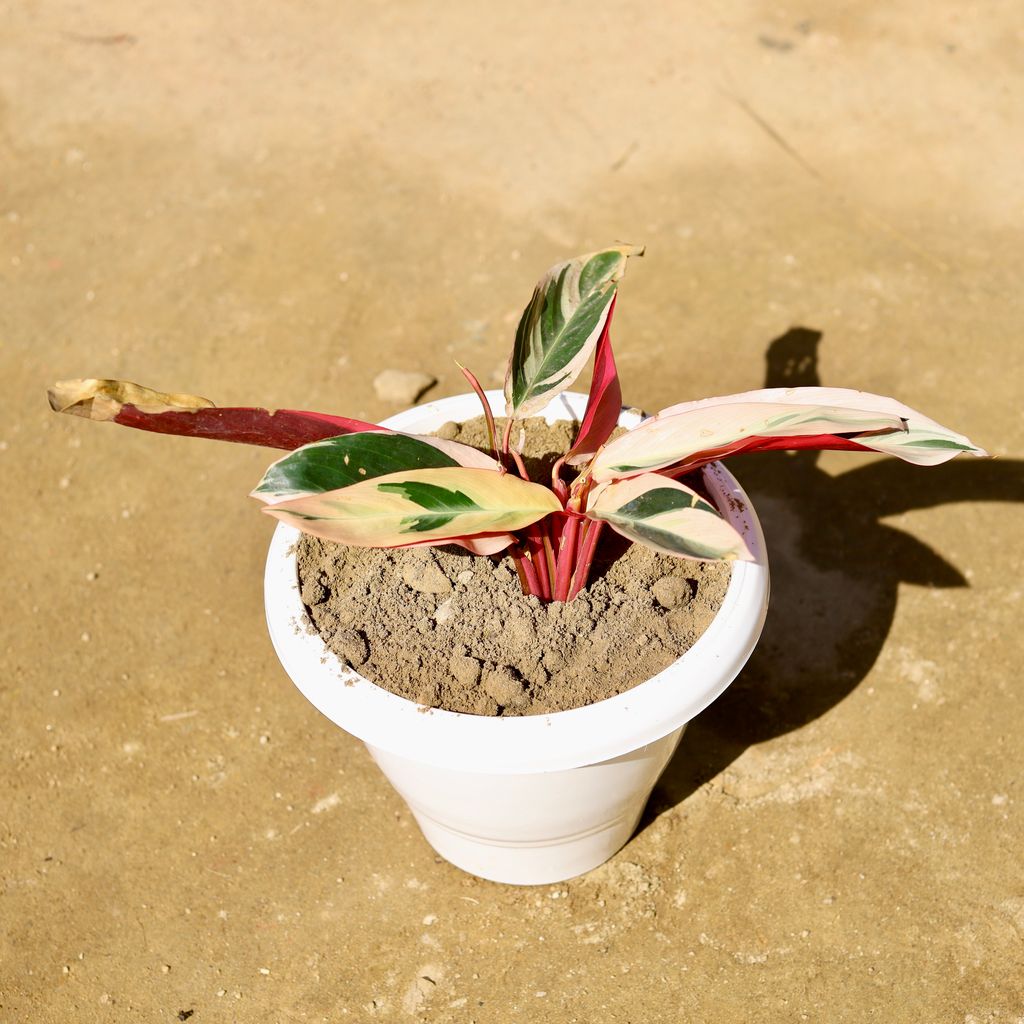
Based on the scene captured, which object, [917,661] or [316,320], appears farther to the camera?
[316,320]

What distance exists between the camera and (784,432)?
3.95ft

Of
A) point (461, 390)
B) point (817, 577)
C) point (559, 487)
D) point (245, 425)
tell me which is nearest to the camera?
point (245, 425)

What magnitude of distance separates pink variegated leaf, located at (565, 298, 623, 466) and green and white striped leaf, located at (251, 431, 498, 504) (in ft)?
0.50

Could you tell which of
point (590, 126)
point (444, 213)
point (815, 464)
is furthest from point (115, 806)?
point (590, 126)

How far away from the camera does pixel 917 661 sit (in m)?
2.15

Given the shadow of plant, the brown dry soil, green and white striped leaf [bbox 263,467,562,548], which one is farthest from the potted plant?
the shadow of plant

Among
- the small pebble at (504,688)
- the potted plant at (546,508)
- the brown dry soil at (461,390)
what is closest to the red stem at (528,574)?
the potted plant at (546,508)

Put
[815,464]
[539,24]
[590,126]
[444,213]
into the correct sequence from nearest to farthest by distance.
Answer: [815,464] → [444,213] → [590,126] → [539,24]

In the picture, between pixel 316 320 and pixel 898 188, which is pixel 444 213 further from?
pixel 898 188

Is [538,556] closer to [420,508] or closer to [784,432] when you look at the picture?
[420,508]

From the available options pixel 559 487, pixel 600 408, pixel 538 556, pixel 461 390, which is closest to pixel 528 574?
pixel 538 556

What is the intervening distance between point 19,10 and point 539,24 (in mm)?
1892

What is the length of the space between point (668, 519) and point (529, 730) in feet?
1.00

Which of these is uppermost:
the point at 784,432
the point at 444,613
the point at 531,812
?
the point at 784,432
